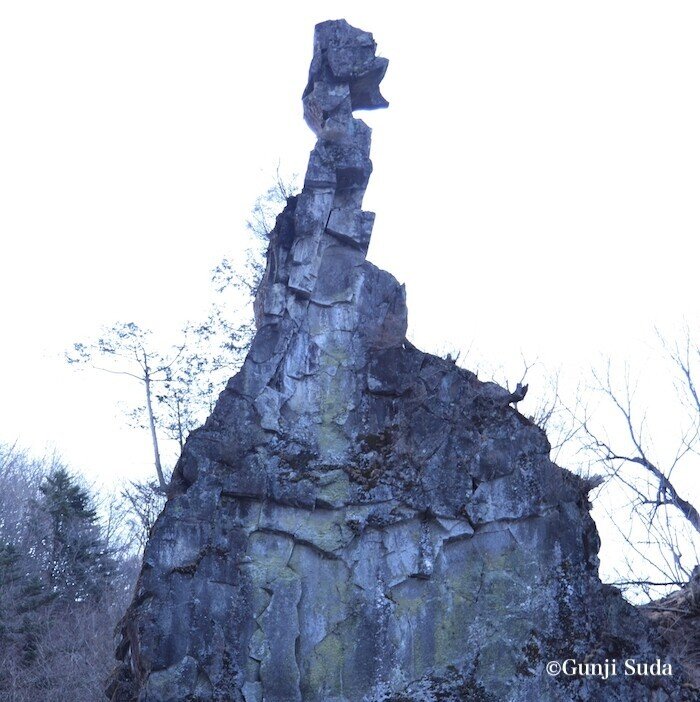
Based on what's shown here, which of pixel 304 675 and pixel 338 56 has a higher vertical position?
pixel 338 56

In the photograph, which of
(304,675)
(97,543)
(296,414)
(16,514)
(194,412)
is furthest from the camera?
(16,514)

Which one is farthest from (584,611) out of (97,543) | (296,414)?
(97,543)

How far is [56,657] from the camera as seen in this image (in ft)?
75.8

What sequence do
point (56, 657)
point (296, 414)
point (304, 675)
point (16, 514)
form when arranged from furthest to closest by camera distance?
1. point (16, 514)
2. point (56, 657)
3. point (296, 414)
4. point (304, 675)

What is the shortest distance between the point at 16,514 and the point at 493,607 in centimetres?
2307

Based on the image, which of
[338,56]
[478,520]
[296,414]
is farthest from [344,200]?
[478,520]

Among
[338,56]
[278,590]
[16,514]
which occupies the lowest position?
[278,590]

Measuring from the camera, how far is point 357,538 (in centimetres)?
1503

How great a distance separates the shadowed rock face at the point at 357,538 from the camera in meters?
14.2

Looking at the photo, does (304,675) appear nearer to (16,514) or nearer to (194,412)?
(194,412)

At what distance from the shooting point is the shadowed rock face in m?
14.2

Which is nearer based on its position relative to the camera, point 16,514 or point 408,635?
point 408,635

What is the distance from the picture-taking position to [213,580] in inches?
563

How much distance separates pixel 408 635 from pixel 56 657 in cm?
1148
